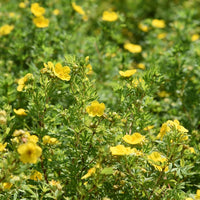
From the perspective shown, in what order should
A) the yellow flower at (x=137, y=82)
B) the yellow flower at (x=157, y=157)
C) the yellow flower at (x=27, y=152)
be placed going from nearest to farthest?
the yellow flower at (x=27, y=152) < the yellow flower at (x=157, y=157) < the yellow flower at (x=137, y=82)

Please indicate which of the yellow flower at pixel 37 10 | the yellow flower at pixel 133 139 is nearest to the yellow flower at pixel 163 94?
the yellow flower at pixel 133 139

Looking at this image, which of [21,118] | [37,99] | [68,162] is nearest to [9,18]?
[21,118]

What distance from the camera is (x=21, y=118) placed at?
239 cm

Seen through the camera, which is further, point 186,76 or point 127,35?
point 127,35

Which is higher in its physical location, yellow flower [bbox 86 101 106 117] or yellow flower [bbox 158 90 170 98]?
yellow flower [bbox 158 90 170 98]

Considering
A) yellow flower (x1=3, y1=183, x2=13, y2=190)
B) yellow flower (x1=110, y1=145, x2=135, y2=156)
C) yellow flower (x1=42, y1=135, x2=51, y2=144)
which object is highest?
yellow flower (x1=42, y1=135, x2=51, y2=144)

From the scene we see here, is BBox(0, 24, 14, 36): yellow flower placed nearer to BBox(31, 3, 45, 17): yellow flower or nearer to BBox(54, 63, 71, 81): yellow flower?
BBox(31, 3, 45, 17): yellow flower

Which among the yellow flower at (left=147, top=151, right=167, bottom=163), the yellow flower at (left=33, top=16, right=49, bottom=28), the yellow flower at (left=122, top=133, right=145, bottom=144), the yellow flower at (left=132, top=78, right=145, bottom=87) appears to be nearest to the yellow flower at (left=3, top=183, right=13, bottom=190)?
the yellow flower at (left=122, top=133, right=145, bottom=144)

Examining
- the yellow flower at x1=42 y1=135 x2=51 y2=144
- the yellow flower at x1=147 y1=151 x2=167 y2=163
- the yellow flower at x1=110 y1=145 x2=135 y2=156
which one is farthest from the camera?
the yellow flower at x1=42 y1=135 x2=51 y2=144

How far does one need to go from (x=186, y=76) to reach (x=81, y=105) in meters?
1.56

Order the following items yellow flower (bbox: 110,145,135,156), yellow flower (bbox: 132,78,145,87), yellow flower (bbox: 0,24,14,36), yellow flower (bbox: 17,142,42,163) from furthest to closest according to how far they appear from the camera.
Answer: yellow flower (bbox: 0,24,14,36)
yellow flower (bbox: 132,78,145,87)
yellow flower (bbox: 110,145,135,156)
yellow flower (bbox: 17,142,42,163)

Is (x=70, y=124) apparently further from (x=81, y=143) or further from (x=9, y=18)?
(x=9, y=18)

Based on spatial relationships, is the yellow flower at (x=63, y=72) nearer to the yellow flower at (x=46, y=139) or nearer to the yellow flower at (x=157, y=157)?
the yellow flower at (x=46, y=139)

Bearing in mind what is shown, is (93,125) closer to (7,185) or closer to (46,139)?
(46,139)
